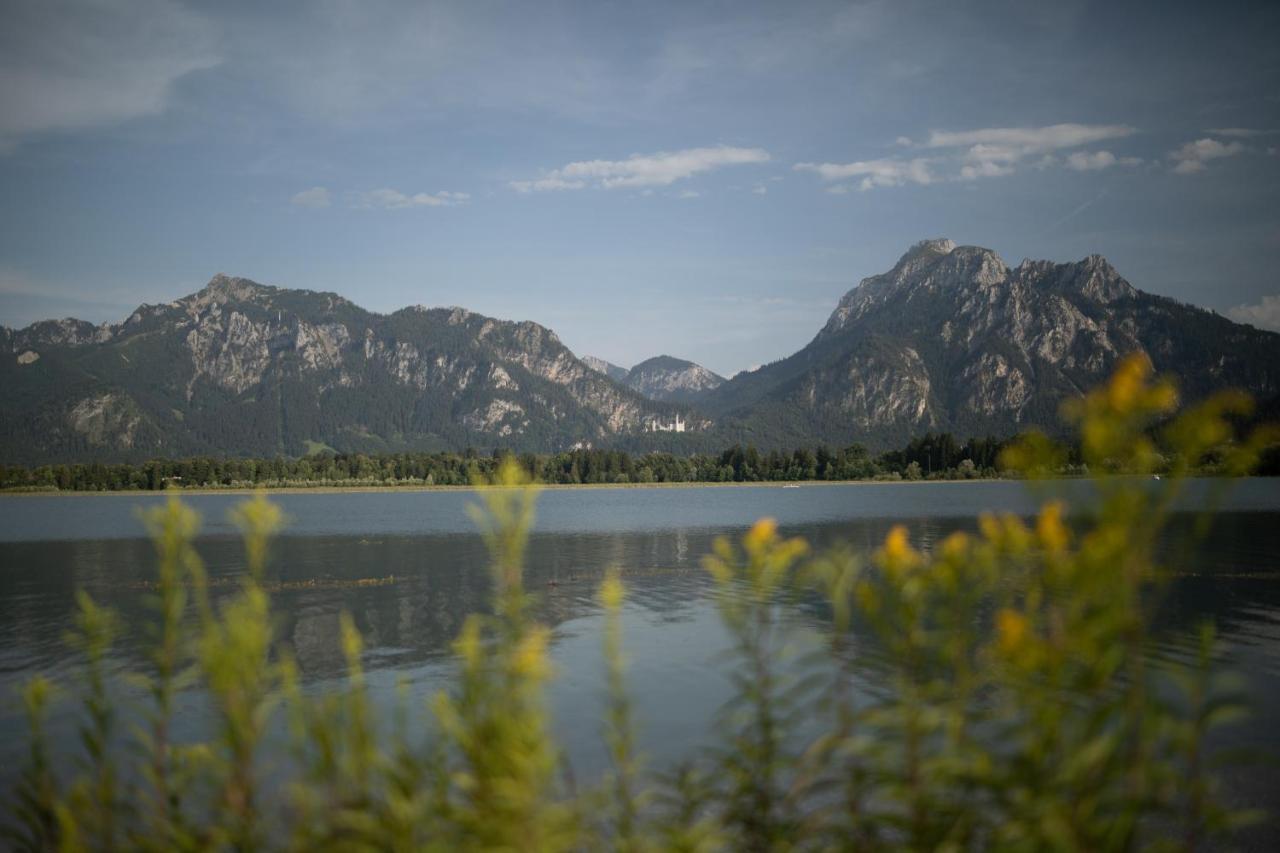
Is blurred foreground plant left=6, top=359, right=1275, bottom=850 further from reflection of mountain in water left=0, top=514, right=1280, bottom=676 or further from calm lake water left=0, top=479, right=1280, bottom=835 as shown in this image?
reflection of mountain in water left=0, top=514, right=1280, bottom=676

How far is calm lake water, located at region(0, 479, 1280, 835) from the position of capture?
→ 69.2 feet

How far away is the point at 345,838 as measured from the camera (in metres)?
5.71

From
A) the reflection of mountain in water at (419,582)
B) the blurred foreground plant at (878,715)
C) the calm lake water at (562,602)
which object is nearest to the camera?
the blurred foreground plant at (878,715)

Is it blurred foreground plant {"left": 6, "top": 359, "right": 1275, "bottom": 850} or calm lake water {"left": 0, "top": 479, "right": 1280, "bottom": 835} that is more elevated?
blurred foreground plant {"left": 6, "top": 359, "right": 1275, "bottom": 850}

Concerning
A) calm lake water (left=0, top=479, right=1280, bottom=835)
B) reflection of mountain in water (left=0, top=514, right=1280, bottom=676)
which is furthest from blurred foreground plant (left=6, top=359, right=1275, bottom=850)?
reflection of mountain in water (left=0, top=514, right=1280, bottom=676)

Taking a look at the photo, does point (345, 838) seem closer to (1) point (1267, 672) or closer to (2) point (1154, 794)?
(2) point (1154, 794)

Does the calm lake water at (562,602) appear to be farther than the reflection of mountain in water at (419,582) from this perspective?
No

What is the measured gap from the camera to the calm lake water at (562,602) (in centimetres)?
2108

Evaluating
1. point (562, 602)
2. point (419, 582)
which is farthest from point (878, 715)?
point (419, 582)

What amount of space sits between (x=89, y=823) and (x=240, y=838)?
7.39 feet

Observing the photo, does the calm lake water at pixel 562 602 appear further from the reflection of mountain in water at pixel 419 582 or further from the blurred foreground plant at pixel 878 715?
the blurred foreground plant at pixel 878 715

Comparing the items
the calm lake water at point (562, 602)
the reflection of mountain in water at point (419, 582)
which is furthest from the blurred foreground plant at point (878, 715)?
the reflection of mountain in water at point (419, 582)

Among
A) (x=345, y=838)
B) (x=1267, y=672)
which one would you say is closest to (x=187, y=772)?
(x=345, y=838)

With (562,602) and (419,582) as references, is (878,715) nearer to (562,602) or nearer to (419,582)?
(562,602)
